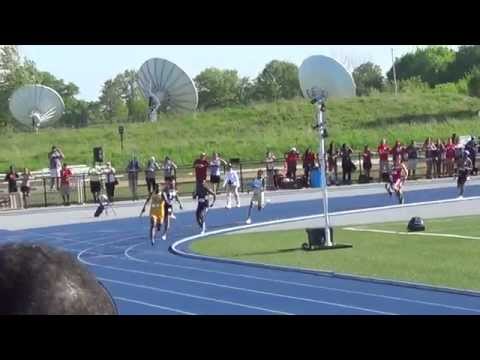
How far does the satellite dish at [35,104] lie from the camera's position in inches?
2377

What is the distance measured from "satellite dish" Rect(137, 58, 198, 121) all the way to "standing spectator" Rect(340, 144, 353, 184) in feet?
62.3

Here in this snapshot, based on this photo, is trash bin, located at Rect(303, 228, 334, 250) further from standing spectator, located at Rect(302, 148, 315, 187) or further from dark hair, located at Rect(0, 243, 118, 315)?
dark hair, located at Rect(0, 243, 118, 315)

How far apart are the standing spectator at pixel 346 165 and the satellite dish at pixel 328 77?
371 centimetres

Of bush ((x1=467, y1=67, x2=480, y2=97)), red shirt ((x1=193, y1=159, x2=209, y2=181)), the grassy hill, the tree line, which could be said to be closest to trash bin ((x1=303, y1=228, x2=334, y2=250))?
red shirt ((x1=193, y1=159, x2=209, y2=181))

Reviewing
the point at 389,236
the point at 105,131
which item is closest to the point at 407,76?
the point at 105,131

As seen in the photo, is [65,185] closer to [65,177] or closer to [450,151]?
[65,177]

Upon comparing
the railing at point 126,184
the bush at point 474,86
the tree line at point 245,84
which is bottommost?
the railing at point 126,184

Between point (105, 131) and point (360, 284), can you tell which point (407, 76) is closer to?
point (105, 131)

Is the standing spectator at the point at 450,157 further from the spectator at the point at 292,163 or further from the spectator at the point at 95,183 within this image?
the spectator at the point at 95,183

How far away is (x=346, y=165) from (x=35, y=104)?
27250mm

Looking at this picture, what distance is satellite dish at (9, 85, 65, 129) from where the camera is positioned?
6038 centimetres

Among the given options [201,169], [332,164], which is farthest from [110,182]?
[332,164]

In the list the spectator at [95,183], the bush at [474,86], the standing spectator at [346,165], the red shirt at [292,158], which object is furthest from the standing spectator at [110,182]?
the bush at [474,86]
